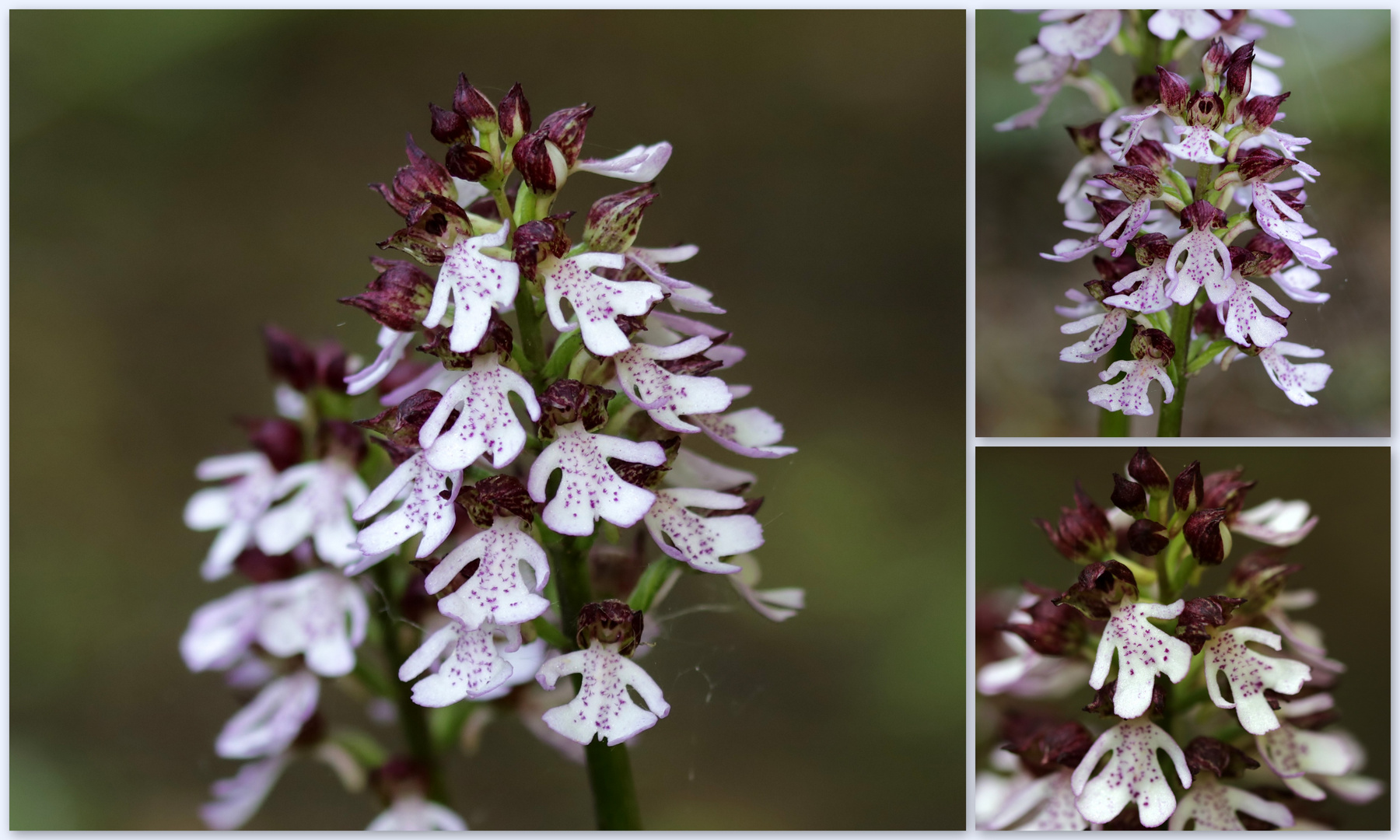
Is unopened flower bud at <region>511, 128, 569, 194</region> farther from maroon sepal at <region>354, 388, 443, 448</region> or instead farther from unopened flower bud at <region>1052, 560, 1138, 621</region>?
unopened flower bud at <region>1052, 560, 1138, 621</region>

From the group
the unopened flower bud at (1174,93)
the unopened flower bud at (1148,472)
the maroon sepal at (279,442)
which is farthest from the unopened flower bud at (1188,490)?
the maroon sepal at (279,442)

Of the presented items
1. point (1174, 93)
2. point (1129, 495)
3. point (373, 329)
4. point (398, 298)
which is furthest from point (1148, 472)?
point (373, 329)

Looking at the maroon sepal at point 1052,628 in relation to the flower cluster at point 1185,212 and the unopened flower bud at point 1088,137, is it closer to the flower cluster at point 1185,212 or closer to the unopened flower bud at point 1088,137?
the flower cluster at point 1185,212

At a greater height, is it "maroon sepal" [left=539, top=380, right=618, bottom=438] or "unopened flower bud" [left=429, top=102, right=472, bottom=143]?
"unopened flower bud" [left=429, top=102, right=472, bottom=143]

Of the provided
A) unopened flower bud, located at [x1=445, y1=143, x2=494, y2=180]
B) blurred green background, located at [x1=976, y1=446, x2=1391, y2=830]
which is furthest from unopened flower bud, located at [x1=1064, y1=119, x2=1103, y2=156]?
unopened flower bud, located at [x1=445, y1=143, x2=494, y2=180]

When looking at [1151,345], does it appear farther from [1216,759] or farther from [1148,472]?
[1216,759]

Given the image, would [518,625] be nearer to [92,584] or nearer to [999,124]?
[999,124]

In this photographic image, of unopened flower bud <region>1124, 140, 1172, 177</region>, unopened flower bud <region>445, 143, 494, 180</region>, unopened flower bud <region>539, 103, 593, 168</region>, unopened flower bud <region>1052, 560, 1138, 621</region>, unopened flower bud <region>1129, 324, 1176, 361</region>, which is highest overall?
unopened flower bud <region>539, 103, 593, 168</region>
